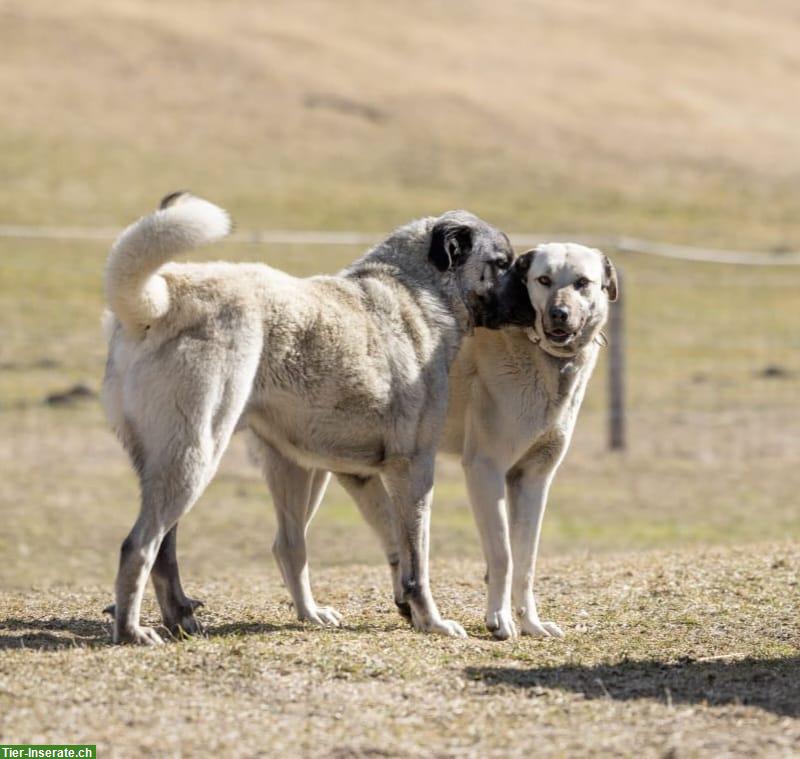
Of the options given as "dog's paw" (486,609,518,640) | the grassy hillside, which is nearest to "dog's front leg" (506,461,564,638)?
"dog's paw" (486,609,518,640)

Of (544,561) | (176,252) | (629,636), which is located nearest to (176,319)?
(176,252)

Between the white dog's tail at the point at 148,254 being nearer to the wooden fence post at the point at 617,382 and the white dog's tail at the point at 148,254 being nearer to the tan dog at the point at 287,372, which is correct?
the tan dog at the point at 287,372

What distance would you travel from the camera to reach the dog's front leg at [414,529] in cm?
606

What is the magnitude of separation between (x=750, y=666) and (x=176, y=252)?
8.42 feet

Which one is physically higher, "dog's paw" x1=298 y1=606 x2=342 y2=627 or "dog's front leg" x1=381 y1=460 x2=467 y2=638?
"dog's front leg" x1=381 y1=460 x2=467 y2=638

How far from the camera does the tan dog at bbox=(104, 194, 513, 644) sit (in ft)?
17.4

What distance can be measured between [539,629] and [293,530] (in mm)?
1128

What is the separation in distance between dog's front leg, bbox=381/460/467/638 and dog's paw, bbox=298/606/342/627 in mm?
404

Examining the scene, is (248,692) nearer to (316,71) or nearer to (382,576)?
(382,576)

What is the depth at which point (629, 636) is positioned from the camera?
6.06 m

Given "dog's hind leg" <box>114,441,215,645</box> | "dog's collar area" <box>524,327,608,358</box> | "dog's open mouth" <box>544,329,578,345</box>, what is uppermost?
"dog's open mouth" <box>544,329,578,345</box>

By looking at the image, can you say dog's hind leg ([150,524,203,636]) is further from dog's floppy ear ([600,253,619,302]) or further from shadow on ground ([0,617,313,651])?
dog's floppy ear ([600,253,619,302])

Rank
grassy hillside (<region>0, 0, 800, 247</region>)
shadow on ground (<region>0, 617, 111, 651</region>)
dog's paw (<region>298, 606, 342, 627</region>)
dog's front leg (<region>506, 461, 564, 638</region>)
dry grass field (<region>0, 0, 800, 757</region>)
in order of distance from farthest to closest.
Result: grassy hillside (<region>0, 0, 800, 247</region>) → dog's paw (<region>298, 606, 342, 627</region>) → dog's front leg (<region>506, 461, 564, 638</region>) → shadow on ground (<region>0, 617, 111, 651</region>) → dry grass field (<region>0, 0, 800, 757</region>)

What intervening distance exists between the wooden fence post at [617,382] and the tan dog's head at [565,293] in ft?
27.9
